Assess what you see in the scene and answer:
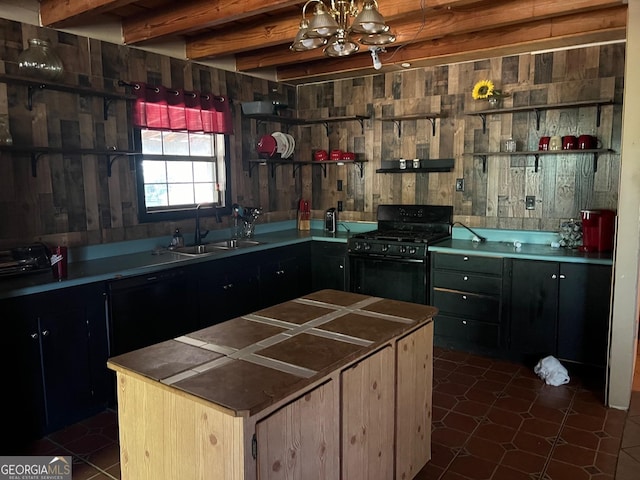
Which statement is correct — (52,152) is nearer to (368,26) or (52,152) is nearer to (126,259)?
(126,259)

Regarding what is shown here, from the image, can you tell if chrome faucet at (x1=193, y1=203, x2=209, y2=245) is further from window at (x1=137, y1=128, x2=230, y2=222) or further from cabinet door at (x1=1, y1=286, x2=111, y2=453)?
cabinet door at (x1=1, y1=286, x2=111, y2=453)

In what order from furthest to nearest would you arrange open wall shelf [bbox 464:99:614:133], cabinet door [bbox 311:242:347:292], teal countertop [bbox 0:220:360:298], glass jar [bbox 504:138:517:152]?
cabinet door [bbox 311:242:347:292]
glass jar [bbox 504:138:517:152]
open wall shelf [bbox 464:99:614:133]
teal countertop [bbox 0:220:360:298]

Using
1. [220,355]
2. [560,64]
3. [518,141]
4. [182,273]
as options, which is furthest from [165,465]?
[560,64]

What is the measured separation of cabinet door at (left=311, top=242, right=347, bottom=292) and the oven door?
137 millimetres

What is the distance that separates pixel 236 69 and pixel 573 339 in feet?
11.9

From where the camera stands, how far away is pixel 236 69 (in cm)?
467

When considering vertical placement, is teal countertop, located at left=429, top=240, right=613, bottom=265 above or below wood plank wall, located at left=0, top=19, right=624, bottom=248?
below

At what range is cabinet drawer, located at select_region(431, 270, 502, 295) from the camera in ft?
12.8

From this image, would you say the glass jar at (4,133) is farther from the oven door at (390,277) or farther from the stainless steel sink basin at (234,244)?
the oven door at (390,277)

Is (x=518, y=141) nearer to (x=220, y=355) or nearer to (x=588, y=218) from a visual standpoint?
(x=588, y=218)

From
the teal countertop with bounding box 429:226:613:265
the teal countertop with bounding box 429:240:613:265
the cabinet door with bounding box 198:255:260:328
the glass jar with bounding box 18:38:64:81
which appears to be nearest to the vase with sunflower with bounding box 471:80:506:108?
the teal countertop with bounding box 429:226:613:265

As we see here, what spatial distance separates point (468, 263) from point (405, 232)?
862 mm

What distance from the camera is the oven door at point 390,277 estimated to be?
422cm

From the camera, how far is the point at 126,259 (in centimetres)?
362
